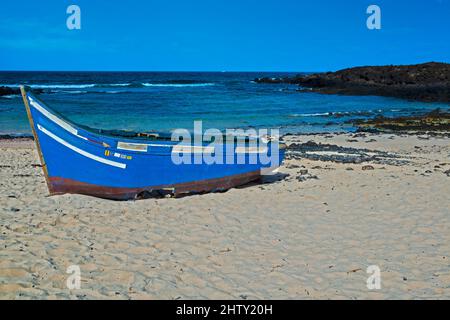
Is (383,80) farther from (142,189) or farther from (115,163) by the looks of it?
(115,163)

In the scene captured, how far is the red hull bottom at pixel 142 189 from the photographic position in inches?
309

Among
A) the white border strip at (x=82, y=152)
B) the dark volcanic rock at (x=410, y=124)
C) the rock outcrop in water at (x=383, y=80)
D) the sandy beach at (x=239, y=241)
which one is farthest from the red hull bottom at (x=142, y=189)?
the rock outcrop in water at (x=383, y=80)

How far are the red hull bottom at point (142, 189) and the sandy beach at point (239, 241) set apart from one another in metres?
0.23

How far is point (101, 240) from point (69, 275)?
1154 mm

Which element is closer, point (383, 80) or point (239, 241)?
point (239, 241)

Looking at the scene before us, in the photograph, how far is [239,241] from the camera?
19.6 feet

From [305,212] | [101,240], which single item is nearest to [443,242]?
[305,212]

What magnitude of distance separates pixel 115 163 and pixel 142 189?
27.1 inches

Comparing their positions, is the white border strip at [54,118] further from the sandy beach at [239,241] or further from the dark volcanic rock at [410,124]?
the dark volcanic rock at [410,124]

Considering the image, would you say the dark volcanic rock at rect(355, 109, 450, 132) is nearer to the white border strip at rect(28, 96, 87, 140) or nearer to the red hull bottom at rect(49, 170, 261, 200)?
the red hull bottom at rect(49, 170, 261, 200)

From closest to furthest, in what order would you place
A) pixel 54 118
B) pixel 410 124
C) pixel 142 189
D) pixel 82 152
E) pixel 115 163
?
pixel 54 118 → pixel 82 152 → pixel 115 163 → pixel 142 189 → pixel 410 124

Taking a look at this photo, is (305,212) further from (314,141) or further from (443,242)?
(314,141)

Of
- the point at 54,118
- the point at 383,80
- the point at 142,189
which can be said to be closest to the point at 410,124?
the point at 142,189

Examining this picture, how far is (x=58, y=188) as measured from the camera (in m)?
7.83
